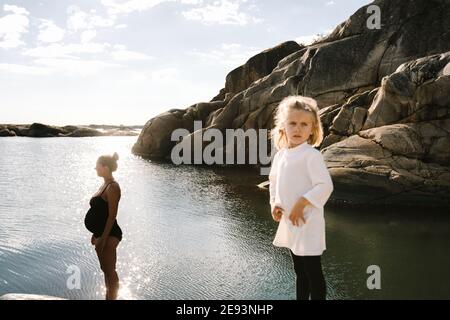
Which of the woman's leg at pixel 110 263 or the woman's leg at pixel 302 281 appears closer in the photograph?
the woman's leg at pixel 302 281

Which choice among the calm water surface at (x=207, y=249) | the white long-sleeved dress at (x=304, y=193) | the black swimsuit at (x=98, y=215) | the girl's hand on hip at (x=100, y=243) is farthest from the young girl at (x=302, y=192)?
the calm water surface at (x=207, y=249)

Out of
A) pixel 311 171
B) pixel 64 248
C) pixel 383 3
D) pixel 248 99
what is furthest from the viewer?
pixel 248 99

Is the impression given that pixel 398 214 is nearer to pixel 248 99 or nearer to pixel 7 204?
pixel 7 204

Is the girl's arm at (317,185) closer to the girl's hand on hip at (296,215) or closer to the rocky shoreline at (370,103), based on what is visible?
the girl's hand on hip at (296,215)

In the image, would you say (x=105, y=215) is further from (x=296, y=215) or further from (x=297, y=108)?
(x=297, y=108)

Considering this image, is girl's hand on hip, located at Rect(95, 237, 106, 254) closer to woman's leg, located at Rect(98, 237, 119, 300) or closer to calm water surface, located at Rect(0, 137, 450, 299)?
woman's leg, located at Rect(98, 237, 119, 300)

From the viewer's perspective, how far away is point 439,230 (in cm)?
1462

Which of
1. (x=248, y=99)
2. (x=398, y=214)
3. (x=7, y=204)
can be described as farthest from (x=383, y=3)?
(x=7, y=204)

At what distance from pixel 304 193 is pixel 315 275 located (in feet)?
3.05

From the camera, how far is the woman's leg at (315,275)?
4.68m

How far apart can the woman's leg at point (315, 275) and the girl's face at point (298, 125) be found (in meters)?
1.33
